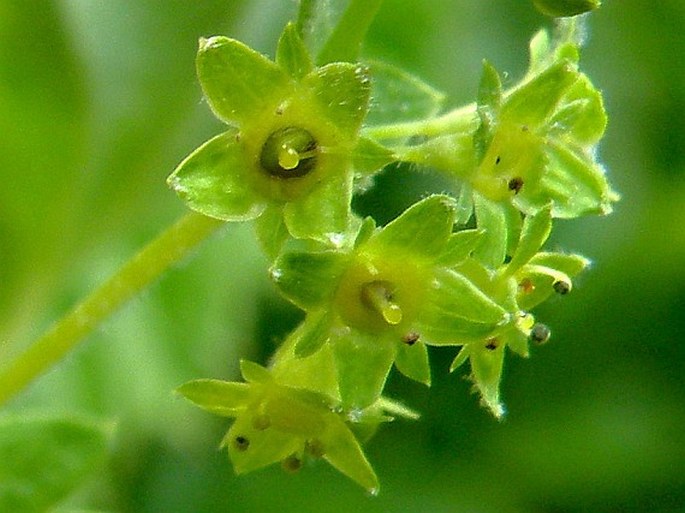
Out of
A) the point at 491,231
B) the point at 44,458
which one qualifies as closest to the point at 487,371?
the point at 491,231

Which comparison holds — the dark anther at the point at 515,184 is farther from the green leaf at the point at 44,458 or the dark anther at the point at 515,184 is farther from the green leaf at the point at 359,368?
the green leaf at the point at 44,458

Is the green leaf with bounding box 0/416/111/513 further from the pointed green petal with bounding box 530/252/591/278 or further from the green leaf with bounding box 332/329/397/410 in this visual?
the pointed green petal with bounding box 530/252/591/278

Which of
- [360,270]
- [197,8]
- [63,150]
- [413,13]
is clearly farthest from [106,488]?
[360,270]

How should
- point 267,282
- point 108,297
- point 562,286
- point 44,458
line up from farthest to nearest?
point 267,282 < point 44,458 < point 108,297 < point 562,286

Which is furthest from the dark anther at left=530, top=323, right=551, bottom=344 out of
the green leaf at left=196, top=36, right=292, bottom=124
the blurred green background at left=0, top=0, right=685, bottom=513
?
the blurred green background at left=0, top=0, right=685, bottom=513

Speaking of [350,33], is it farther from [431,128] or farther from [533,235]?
[533,235]

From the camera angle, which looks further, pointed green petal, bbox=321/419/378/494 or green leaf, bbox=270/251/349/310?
pointed green petal, bbox=321/419/378/494

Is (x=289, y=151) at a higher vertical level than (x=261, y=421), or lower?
higher
